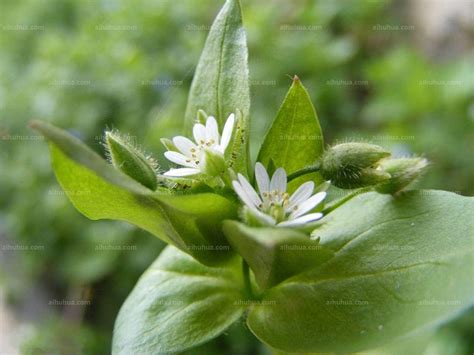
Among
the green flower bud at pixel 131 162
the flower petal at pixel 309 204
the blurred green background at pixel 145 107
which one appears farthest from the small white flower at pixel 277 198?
the blurred green background at pixel 145 107

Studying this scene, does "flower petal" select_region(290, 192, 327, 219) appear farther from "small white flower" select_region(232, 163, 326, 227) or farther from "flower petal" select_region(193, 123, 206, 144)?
"flower petal" select_region(193, 123, 206, 144)

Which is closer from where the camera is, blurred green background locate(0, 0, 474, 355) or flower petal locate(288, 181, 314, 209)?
flower petal locate(288, 181, 314, 209)

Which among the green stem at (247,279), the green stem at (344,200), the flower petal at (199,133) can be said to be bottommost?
the green stem at (247,279)

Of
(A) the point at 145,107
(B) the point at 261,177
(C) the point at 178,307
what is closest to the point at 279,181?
(B) the point at 261,177

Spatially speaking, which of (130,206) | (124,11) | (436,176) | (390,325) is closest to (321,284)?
(390,325)

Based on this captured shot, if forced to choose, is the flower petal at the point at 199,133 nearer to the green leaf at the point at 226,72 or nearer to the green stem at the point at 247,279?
the green leaf at the point at 226,72

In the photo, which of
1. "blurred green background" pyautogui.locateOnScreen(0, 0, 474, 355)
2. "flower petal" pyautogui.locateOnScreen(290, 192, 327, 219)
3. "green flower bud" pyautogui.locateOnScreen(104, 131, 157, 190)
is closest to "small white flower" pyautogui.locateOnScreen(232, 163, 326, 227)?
"flower petal" pyautogui.locateOnScreen(290, 192, 327, 219)
